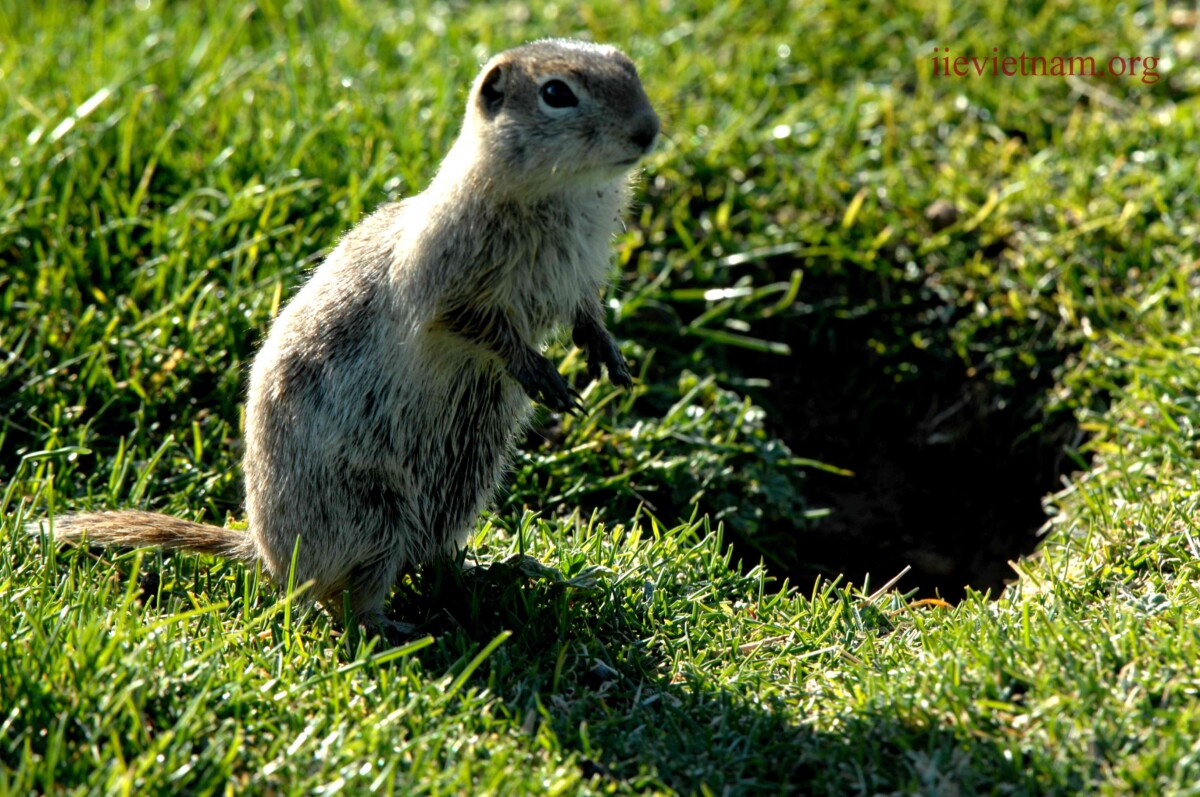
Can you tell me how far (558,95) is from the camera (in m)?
3.46

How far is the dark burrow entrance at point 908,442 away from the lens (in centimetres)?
485

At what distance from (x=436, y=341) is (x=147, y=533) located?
98 centimetres

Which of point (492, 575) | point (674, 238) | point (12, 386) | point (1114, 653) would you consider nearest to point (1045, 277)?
point (674, 238)

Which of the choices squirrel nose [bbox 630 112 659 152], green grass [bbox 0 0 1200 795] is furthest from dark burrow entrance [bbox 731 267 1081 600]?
squirrel nose [bbox 630 112 659 152]

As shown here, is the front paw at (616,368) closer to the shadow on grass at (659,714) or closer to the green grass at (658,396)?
the green grass at (658,396)

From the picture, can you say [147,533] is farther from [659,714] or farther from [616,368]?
[659,714]

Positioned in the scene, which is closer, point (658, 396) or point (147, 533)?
point (147, 533)

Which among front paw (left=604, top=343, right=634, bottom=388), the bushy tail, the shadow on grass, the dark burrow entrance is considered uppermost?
front paw (left=604, top=343, right=634, bottom=388)

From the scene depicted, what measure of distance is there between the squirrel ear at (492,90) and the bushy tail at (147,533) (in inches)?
55.2

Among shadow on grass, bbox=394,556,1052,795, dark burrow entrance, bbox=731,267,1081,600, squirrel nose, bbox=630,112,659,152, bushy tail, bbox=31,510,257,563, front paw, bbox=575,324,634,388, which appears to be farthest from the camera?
dark burrow entrance, bbox=731,267,1081,600

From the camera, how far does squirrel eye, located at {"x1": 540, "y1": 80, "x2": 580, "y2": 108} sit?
345 cm

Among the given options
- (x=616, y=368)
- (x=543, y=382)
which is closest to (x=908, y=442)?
(x=616, y=368)

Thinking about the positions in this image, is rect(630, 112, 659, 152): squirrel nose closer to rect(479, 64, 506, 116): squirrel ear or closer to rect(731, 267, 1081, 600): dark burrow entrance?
rect(479, 64, 506, 116): squirrel ear

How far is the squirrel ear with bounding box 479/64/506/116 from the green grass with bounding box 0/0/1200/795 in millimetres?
1248
